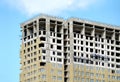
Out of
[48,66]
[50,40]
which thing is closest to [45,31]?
[50,40]

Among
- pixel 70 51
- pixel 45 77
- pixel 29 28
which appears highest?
pixel 29 28

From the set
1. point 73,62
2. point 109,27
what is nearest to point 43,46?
point 73,62

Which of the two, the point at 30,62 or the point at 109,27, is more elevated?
the point at 109,27

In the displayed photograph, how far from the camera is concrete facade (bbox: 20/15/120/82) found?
5527 inches

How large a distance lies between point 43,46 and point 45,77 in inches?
433

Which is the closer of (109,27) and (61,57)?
(61,57)

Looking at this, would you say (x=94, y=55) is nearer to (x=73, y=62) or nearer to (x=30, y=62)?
(x=73, y=62)

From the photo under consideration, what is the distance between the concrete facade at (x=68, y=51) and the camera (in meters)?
140

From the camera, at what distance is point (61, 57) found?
142875 mm

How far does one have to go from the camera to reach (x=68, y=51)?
145500 mm

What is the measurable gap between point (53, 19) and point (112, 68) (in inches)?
1202

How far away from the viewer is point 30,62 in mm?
144875

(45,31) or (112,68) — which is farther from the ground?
(45,31)

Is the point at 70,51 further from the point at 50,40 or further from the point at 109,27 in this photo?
the point at 109,27
